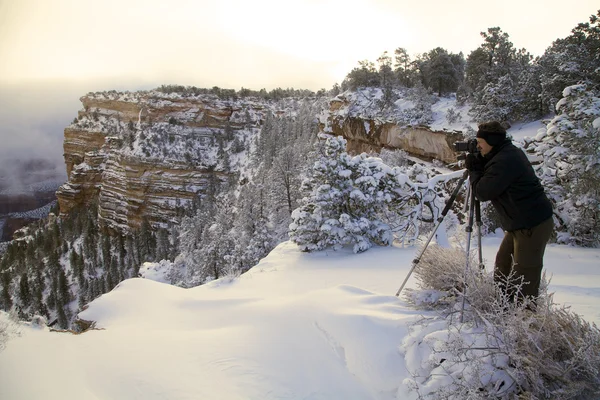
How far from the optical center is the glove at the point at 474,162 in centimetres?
301

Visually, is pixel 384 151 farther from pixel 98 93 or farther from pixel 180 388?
pixel 98 93

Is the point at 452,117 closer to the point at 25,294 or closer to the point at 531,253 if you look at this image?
the point at 531,253

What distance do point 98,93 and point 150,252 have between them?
56.8m

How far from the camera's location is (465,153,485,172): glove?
3013 mm

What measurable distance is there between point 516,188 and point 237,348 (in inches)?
116

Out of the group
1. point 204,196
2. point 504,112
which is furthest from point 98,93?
point 504,112

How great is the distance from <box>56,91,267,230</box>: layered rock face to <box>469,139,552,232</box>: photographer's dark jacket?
203 ft

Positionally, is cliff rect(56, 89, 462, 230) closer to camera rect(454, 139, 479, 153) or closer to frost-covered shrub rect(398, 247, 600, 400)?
camera rect(454, 139, 479, 153)

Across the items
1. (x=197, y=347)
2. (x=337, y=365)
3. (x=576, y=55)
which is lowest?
(x=197, y=347)

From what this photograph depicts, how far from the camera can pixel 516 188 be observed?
2.76m

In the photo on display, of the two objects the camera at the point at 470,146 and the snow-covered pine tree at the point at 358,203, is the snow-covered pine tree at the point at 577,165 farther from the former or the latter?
the camera at the point at 470,146

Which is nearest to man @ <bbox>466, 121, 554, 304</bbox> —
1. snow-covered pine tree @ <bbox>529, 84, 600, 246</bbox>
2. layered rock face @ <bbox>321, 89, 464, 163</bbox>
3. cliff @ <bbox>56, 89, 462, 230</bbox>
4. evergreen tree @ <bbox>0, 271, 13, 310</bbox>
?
snow-covered pine tree @ <bbox>529, 84, 600, 246</bbox>

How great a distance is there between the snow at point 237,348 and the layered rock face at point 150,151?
59.2 meters

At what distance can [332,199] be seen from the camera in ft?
29.7
